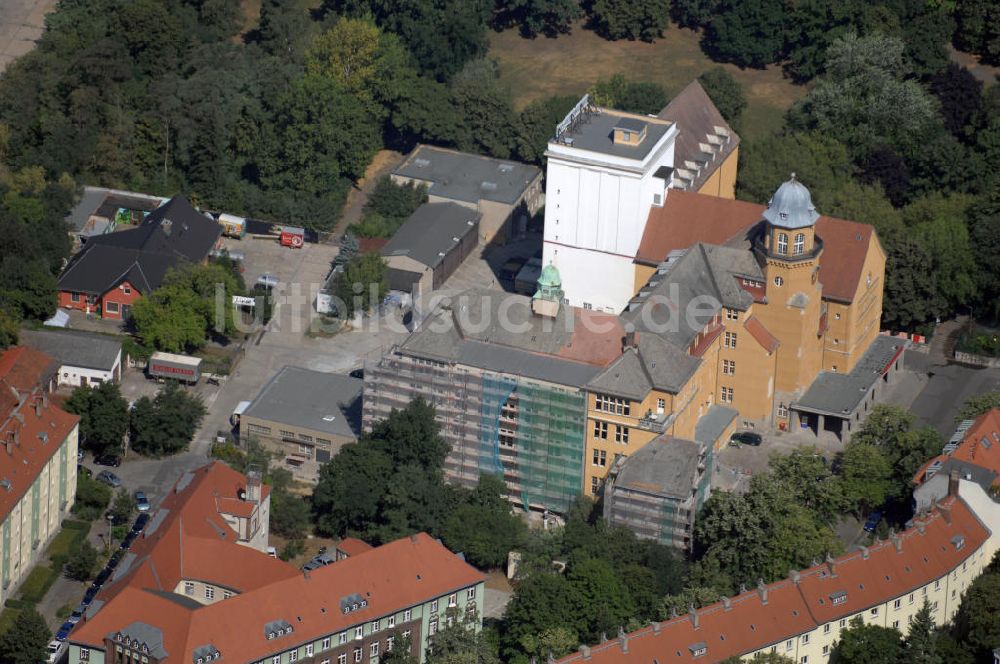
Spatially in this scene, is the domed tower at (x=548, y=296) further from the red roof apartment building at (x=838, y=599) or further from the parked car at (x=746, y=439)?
the red roof apartment building at (x=838, y=599)

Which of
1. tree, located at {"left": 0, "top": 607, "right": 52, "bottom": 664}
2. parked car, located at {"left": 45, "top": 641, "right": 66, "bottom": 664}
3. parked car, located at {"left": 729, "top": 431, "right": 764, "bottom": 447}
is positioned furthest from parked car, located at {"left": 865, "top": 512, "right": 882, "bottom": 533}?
tree, located at {"left": 0, "top": 607, "right": 52, "bottom": 664}

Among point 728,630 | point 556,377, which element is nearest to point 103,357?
point 556,377

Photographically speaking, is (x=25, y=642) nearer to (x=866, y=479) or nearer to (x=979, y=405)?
(x=866, y=479)

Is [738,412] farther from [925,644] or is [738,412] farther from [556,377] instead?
[925,644]

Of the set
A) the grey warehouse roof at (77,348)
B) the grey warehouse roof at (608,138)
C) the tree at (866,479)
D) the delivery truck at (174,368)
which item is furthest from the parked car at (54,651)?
the grey warehouse roof at (608,138)

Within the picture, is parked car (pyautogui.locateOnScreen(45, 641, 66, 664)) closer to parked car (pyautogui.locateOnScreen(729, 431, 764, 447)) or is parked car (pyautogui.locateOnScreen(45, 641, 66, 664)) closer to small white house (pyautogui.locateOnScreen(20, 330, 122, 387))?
small white house (pyautogui.locateOnScreen(20, 330, 122, 387))

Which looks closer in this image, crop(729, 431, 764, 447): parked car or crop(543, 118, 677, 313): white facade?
crop(729, 431, 764, 447): parked car
